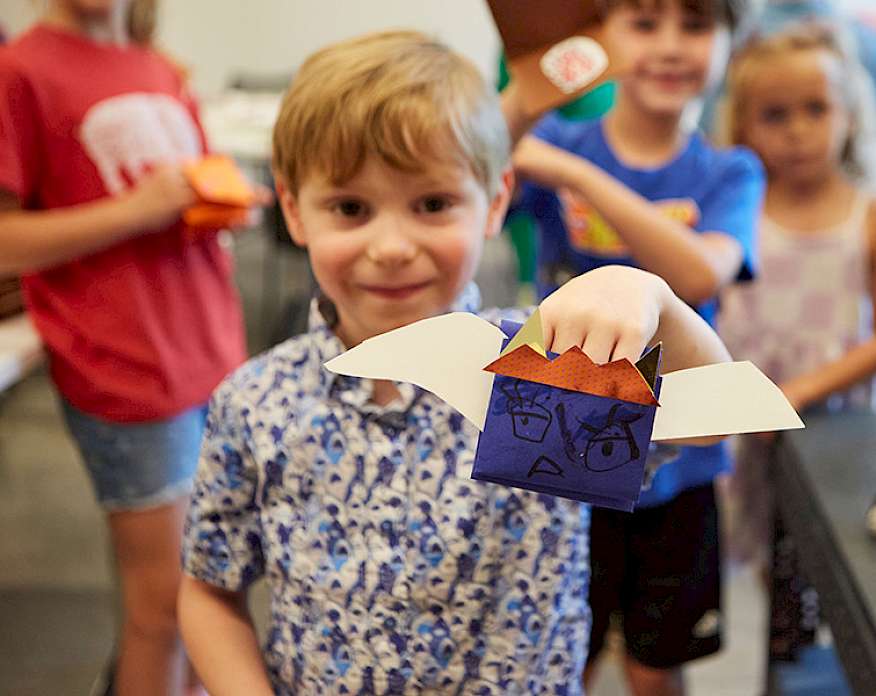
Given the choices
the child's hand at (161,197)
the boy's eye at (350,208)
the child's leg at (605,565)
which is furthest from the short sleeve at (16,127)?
the child's leg at (605,565)

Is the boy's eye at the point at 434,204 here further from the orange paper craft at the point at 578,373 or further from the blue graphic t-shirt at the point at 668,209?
the blue graphic t-shirt at the point at 668,209

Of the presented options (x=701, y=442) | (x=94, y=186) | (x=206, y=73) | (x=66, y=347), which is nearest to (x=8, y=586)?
(x=66, y=347)

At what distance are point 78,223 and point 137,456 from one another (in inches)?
13.2

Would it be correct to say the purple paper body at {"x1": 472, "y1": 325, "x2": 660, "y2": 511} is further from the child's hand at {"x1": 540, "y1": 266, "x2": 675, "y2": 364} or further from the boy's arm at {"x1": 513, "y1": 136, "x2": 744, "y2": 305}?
the boy's arm at {"x1": 513, "y1": 136, "x2": 744, "y2": 305}

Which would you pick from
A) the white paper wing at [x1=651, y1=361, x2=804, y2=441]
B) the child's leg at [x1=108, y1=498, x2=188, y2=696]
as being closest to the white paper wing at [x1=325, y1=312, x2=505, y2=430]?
the white paper wing at [x1=651, y1=361, x2=804, y2=441]

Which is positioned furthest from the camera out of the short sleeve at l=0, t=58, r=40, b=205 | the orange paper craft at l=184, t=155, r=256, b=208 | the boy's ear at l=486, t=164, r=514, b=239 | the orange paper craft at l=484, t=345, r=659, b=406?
the orange paper craft at l=184, t=155, r=256, b=208

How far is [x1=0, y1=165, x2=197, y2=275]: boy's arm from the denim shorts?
0.79 feet

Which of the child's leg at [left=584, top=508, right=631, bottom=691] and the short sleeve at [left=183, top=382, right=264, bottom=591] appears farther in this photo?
the child's leg at [left=584, top=508, right=631, bottom=691]

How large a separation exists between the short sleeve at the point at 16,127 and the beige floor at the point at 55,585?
1.04 m

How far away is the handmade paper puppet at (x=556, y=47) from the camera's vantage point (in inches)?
37.1

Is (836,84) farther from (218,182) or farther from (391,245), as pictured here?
(391,245)

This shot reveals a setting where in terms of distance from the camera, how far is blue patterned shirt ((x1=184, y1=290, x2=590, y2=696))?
80cm

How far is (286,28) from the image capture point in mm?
5121

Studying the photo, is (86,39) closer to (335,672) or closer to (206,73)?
(335,672)
